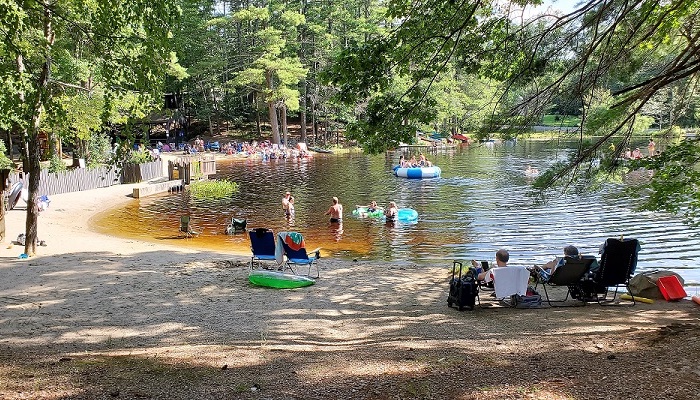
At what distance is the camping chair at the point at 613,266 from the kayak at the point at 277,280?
16.1 ft

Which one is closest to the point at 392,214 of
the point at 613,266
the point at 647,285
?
the point at 647,285

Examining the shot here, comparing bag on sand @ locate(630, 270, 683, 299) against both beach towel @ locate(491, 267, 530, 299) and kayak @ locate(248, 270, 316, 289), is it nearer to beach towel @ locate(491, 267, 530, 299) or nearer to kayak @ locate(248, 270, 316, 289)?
beach towel @ locate(491, 267, 530, 299)

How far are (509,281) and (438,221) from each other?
11.6m

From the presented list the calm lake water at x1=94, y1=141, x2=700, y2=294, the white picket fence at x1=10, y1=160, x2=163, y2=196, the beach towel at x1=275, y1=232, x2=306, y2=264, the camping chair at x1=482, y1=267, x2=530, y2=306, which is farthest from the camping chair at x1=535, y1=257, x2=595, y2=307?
the white picket fence at x1=10, y1=160, x2=163, y2=196

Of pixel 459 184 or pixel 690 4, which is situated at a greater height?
pixel 690 4

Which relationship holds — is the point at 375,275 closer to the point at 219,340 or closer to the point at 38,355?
the point at 219,340

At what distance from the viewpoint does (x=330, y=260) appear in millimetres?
13695

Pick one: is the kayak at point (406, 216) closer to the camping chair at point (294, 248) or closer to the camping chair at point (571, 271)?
the camping chair at point (294, 248)

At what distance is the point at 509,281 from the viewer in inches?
323

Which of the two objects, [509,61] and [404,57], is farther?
[509,61]

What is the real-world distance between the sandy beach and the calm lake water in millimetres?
3307

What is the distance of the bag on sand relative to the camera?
30.1 feet

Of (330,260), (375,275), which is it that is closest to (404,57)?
(375,275)

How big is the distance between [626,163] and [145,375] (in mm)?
7865
